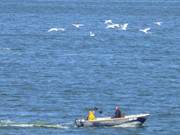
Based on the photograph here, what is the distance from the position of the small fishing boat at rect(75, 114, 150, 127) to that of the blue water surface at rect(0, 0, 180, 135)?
560 mm

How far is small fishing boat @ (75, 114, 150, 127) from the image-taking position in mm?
82562

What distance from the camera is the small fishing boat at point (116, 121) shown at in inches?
3250

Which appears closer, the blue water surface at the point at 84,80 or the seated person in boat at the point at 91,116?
the seated person in boat at the point at 91,116

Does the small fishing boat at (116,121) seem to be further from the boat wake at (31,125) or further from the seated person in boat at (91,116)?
the boat wake at (31,125)

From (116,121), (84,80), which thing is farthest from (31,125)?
(84,80)

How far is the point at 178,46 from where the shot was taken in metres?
149

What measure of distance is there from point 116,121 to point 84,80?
86.1 feet

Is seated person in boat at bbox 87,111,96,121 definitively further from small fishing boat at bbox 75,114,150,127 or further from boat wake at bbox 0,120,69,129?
boat wake at bbox 0,120,69,129

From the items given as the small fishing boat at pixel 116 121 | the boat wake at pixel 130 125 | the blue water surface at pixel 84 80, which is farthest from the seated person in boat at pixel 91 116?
the boat wake at pixel 130 125

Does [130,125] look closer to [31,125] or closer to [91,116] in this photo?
[91,116]

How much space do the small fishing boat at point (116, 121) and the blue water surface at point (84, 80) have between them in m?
0.56

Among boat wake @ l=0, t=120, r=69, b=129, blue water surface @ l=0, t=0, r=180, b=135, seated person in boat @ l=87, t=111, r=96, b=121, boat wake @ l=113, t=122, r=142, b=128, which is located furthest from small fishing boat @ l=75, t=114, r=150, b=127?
boat wake @ l=0, t=120, r=69, b=129

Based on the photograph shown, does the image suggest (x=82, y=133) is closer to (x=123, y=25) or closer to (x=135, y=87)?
(x=135, y=87)

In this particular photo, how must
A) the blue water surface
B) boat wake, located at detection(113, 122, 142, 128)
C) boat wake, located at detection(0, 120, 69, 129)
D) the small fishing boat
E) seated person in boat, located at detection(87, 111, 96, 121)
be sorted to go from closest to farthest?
1. boat wake, located at detection(0, 120, 69, 129)
2. the small fishing boat
3. seated person in boat, located at detection(87, 111, 96, 121)
4. boat wake, located at detection(113, 122, 142, 128)
5. the blue water surface
